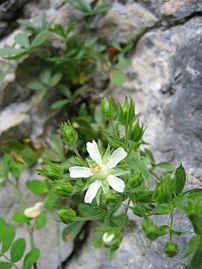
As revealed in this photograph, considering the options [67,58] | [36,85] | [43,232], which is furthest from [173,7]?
[43,232]

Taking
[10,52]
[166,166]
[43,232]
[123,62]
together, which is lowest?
[43,232]

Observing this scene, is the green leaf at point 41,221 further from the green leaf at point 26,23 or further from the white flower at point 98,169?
the green leaf at point 26,23

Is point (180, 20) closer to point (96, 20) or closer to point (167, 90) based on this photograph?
point (167, 90)

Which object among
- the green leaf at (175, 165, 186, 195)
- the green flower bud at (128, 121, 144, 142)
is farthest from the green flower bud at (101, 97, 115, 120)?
the green leaf at (175, 165, 186, 195)

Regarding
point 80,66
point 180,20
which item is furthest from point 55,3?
point 180,20

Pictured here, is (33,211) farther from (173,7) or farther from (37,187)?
(173,7)
